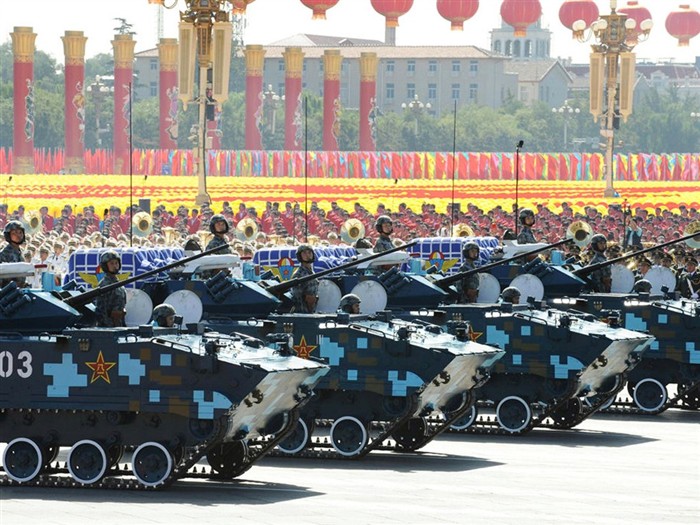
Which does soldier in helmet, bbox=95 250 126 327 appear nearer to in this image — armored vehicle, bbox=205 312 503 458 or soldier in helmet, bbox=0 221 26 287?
soldier in helmet, bbox=0 221 26 287

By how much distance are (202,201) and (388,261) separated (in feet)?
116

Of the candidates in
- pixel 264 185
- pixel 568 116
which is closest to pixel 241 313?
pixel 264 185

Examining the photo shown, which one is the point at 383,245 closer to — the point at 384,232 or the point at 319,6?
the point at 384,232

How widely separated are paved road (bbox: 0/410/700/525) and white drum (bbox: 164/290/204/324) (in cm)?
200

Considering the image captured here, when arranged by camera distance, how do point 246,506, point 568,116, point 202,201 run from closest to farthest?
point 246,506 → point 202,201 → point 568,116

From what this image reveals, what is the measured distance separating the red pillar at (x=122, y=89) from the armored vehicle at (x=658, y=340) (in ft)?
245

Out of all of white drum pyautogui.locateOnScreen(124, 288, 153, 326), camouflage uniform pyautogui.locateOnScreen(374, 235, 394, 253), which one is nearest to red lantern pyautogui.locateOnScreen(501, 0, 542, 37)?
camouflage uniform pyautogui.locateOnScreen(374, 235, 394, 253)

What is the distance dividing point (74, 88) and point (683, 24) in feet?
182

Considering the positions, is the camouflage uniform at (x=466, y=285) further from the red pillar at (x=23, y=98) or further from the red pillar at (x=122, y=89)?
the red pillar at (x=122, y=89)

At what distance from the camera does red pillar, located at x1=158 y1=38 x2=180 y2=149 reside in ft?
344

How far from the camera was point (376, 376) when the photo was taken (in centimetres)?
2389

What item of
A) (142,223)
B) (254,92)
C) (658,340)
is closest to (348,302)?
(658,340)

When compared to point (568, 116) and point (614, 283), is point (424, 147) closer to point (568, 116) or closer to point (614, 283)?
point (568, 116)

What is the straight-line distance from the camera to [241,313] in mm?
25172
